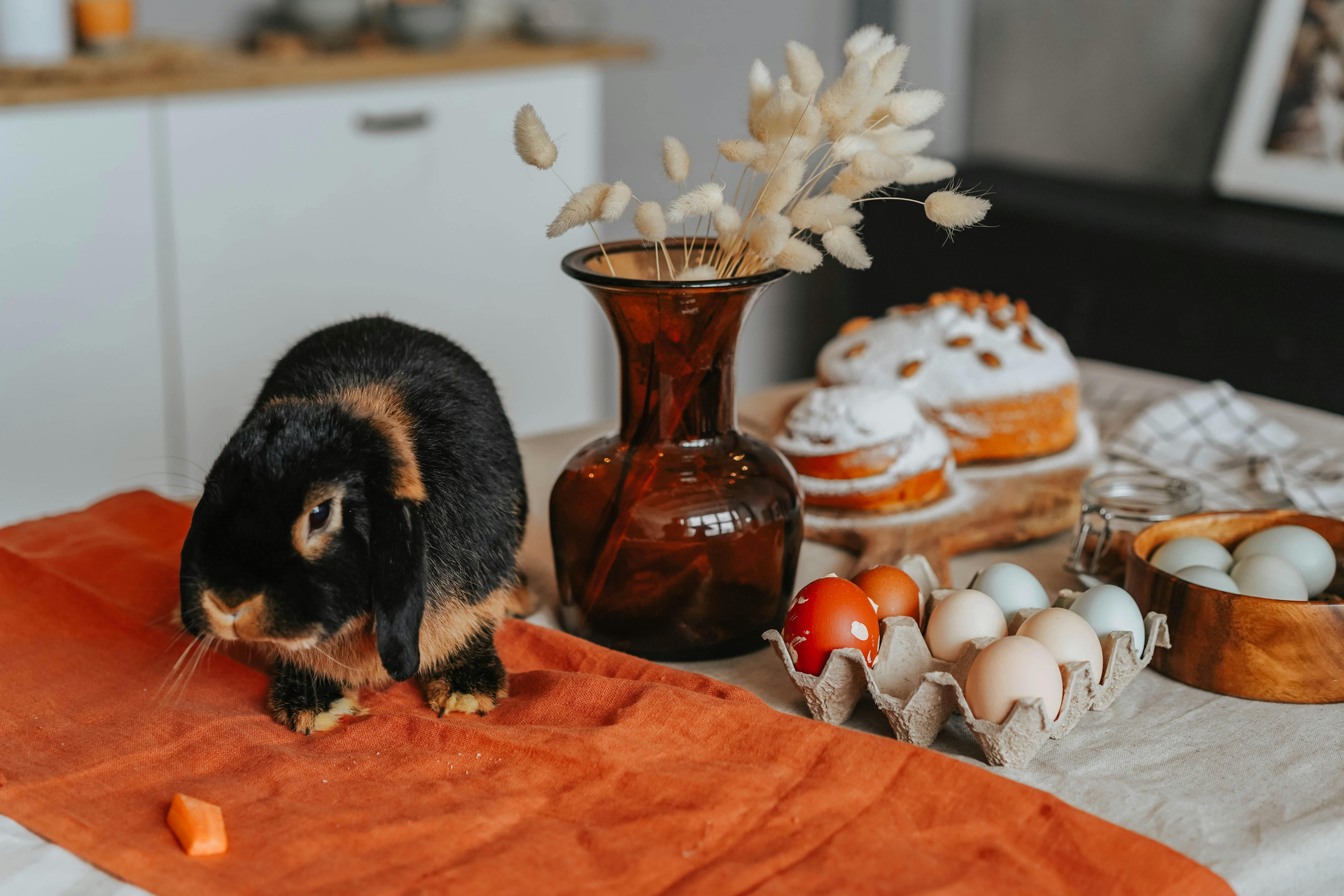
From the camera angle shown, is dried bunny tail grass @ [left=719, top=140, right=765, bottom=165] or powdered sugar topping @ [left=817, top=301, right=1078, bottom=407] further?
powdered sugar topping @ [left=817, top=301, right=1078, bottom=407]

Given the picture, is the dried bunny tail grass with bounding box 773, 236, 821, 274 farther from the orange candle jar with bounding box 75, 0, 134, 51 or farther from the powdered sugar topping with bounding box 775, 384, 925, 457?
the orange candle jar with bounding box 75, 0, 134, 51

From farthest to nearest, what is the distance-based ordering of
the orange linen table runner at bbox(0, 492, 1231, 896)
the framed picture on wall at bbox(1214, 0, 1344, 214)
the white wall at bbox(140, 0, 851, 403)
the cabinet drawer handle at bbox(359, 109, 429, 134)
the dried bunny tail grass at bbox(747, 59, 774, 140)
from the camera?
1. the white wall at bbox(140, 0, 851, 403)
2. the cabinet drawer handle at bbox(359, 109, 429, 134)
3. the framed picture on wall at bbox(1214, 0, 1344, 214)
4. the dried bunny tail grass at bbox(747, 59, 774, 140)
5. the orange linen table runner at bbox(0, 492, 1231, 896)

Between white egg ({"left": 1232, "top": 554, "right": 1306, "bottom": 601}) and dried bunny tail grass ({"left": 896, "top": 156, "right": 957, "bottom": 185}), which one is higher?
dried bunny tail grass ({"left": 896, "top": 156, "right": 957, "bottom": 185})

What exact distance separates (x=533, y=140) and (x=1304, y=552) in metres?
0.63

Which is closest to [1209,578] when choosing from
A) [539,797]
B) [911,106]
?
[911,106]

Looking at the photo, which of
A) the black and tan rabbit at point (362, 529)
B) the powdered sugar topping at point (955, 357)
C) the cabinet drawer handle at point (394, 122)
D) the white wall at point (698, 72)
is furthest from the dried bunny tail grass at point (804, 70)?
the white wall at point (698, 72)

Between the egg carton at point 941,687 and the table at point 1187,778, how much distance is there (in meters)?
0.02

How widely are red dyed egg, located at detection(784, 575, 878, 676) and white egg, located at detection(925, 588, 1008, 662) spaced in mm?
46

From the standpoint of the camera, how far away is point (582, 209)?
0.79 meters

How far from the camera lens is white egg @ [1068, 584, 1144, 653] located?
0.82 meters

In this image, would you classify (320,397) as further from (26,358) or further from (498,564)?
(26,358)

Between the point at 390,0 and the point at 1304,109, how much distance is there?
1945mm

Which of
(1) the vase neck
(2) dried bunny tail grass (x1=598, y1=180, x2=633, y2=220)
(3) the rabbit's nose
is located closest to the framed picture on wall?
(1) the vase neck

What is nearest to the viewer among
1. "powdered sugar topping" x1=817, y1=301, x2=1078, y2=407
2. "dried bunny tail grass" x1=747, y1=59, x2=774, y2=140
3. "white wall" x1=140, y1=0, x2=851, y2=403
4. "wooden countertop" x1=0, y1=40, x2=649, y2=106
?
"dried bunny tail grass" x1=747, y1=59, x2=774, y2=140
